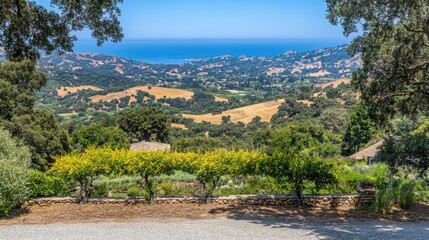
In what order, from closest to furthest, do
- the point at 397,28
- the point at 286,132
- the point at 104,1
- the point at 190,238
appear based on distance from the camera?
1. the point at 190,238
2. the point at 104,1
3. the point at 397,28
4. the point at 286,132

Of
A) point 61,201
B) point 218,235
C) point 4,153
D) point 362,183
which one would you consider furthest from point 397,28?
point 4,153

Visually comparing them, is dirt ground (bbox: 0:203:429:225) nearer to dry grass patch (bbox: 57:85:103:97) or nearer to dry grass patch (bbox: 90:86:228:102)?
dry grass patch (bbox: 90:86:228:102)

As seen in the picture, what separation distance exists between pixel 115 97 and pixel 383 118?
4328 inches

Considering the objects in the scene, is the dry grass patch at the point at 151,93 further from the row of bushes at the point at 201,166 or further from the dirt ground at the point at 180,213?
the dirt ground at the point at 180,213

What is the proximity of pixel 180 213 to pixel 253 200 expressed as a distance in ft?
7.28

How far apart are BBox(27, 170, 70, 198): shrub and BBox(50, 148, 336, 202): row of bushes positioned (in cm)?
64

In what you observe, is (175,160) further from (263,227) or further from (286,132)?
(286,132)

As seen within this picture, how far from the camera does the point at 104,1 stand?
330 inches

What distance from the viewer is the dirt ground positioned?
9555 millimetres

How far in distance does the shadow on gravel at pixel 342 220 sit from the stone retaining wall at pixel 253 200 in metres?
0.33

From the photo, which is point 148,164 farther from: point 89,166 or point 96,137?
point 96,137

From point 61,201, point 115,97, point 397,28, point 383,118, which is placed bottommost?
point 115,97

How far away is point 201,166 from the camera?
10562 mm

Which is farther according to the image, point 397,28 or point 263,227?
point 397,28
